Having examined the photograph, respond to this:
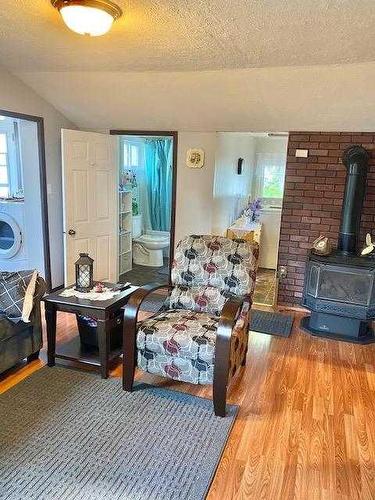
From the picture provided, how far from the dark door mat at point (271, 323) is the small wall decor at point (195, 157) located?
Result: 5.80 ft

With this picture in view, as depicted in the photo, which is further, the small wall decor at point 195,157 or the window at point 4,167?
the window at point 4,167

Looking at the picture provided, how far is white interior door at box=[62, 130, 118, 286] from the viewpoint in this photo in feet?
13.2

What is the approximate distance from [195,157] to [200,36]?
6.37 ft

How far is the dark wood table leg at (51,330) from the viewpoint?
9.06 feet

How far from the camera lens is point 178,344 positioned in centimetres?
242

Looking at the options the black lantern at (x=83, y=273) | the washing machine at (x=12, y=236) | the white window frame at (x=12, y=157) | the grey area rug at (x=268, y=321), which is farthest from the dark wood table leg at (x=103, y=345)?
the white window frame at (x=12, y=157)

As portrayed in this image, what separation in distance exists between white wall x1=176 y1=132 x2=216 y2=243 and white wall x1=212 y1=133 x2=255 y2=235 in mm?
94

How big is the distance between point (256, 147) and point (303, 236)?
2819mm

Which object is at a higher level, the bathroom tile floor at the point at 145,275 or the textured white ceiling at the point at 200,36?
the textured white ceiling at the point at 200,36

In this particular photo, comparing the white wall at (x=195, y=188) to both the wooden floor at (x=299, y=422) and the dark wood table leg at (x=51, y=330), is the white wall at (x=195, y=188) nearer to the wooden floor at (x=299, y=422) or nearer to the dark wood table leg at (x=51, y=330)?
the wooden floor at (x=299, y=422)

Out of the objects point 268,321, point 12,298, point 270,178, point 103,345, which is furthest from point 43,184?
point 270,178

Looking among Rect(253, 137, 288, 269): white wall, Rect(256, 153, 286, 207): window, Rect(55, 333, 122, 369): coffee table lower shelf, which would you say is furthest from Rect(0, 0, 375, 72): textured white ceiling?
Rect(256, 153, 286, 207): window

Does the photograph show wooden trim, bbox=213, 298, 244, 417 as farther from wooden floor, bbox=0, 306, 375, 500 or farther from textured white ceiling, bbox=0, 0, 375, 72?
textured white ceiling, bbox=0, 0, 375, 72

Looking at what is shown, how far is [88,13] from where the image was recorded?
190 cm
